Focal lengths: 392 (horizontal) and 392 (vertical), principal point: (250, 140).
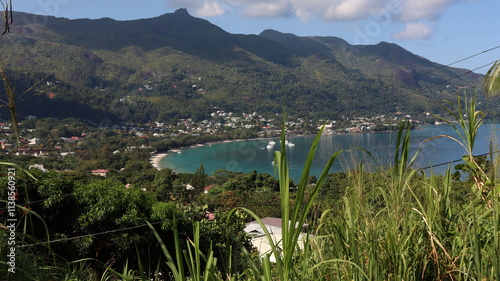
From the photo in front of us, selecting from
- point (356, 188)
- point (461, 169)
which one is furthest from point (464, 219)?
point (461, 169)

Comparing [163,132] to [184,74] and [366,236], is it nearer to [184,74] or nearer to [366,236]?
[184,74]

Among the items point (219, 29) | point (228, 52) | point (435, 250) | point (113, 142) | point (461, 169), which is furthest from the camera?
point (219, 29)

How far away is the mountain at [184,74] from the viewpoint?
4544 centimetres

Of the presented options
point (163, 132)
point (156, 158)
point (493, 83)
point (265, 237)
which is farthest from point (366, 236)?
point (163, 132)

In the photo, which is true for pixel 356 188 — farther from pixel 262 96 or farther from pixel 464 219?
pixel 262 96

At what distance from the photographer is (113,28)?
3465 inches

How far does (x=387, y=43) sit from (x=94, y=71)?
3247 inches

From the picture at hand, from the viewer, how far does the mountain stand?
149ft

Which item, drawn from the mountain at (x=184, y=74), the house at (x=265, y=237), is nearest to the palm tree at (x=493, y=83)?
the house at (x=265, y=237)

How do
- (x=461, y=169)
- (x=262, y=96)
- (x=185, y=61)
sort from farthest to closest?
(x=185, y=61), (x=262, y=96), (x=461, y=169)

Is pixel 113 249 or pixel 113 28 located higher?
pixel 113 28

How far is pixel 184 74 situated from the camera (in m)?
68.7

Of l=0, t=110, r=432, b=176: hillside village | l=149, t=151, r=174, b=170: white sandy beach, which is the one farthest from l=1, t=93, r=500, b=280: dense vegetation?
l=149, t=151, r=174, b=170: white sandy beach

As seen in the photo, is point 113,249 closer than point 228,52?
Yes
